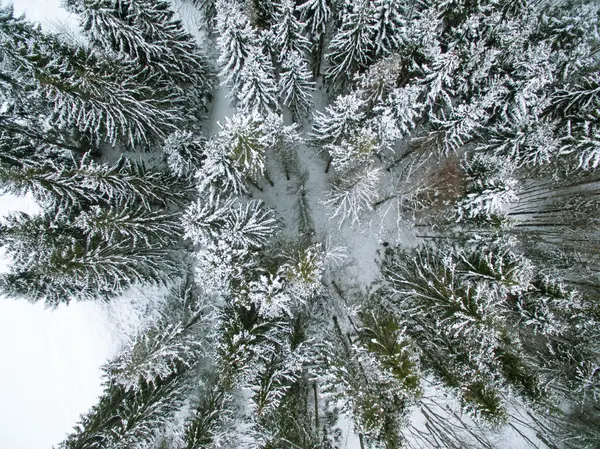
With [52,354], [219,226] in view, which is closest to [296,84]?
[219,226]

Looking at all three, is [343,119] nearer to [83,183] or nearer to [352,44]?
[352,44]

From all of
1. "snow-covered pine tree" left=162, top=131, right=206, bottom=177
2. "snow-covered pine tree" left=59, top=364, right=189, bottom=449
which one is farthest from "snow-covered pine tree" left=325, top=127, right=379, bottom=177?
"snow-covered pine tree" left=59, top=364, right=189, bottom=449

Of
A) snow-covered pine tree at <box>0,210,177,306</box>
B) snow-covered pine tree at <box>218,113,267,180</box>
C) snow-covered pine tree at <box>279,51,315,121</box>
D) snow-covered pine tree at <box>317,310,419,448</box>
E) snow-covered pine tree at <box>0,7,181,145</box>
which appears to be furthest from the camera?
snow-covered pine tree at <box>279,51,315,121</box>

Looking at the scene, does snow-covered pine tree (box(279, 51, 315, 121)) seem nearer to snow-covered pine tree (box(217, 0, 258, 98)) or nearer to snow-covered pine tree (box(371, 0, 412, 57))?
snow-covered pine tree (box(217, 0, 258, 98))

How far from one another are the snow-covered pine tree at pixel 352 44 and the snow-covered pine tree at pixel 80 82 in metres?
8.93

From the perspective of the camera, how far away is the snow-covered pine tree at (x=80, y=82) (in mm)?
12383

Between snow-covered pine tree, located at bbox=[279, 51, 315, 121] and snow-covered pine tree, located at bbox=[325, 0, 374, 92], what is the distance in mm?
1682

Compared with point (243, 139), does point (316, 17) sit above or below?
above

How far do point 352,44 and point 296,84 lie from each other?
3247mm

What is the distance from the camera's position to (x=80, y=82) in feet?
42.0

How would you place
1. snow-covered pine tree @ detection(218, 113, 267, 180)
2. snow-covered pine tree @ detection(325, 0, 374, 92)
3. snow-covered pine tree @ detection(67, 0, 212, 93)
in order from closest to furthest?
snow-covered pine tree @ detection(218, 113, 267, 180) → snow-covered pine tree @ detection(325, 0, 374, 92) → snow-covered pine tree @ detection(67, 0, 212, 93)

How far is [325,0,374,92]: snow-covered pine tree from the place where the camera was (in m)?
13.0

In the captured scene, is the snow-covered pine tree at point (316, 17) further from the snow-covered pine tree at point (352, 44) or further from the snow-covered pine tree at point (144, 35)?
the snow-covered pine tree at point (144, 35)

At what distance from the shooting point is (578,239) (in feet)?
52.0
